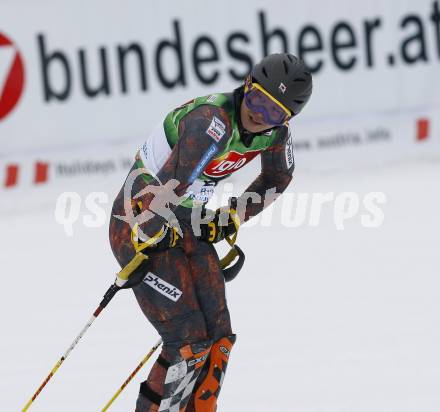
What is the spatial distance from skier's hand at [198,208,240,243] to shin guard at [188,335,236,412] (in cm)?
51

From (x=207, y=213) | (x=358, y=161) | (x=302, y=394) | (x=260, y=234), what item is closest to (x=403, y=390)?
(x=302, y=394)

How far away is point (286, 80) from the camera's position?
4062 millimetres

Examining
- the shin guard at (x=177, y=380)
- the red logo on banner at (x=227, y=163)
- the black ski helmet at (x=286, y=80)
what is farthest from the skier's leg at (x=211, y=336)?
the black ski helmet at (x=286, y=80)

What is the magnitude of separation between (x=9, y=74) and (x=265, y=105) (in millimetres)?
6475

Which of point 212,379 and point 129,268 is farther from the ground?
point 129,268

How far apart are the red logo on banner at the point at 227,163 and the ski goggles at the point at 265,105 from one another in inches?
11.7

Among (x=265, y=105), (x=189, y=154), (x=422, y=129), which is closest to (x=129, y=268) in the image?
(x=189, y=154)

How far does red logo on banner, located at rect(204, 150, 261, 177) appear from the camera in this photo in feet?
14.2

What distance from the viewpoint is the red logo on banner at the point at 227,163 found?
4.32m

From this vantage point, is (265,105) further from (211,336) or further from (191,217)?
(211,336)

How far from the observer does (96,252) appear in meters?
8.09

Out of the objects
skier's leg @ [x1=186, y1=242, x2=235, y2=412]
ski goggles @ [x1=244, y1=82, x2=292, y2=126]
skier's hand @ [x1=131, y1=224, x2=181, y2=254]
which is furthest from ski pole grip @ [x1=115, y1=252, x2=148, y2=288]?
ski goggles @ [x1=244, y1=82, x2=292, y2=126]

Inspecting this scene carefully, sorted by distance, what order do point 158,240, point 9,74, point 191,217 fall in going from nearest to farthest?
point 158,240
point 191,217
point 9,74

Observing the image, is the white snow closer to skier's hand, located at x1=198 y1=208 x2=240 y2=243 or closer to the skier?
the skier
